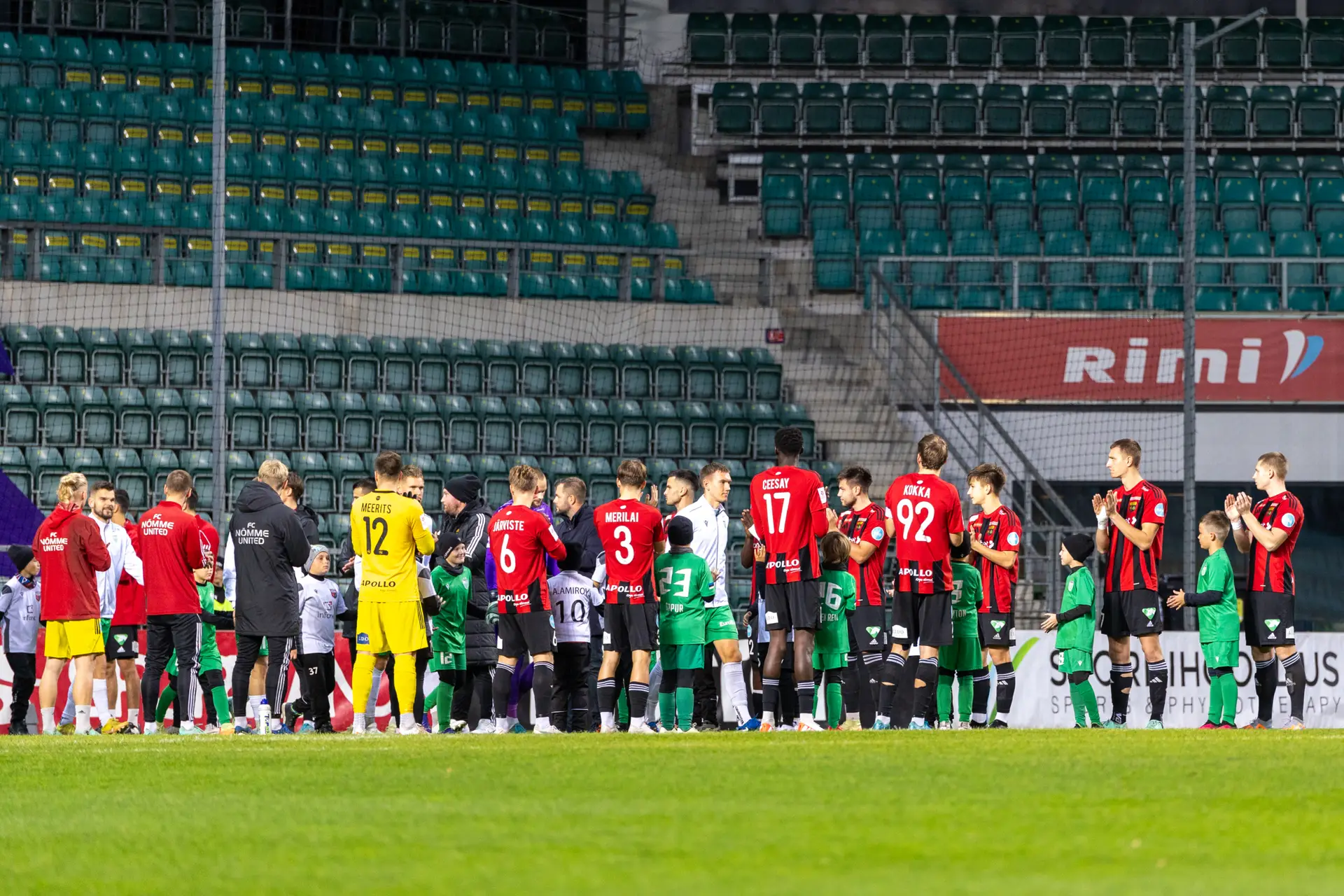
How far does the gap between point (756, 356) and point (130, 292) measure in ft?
25.5

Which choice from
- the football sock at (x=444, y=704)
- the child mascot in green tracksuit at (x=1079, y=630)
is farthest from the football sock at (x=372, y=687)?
the child mascot in green tracksuit at (x=1079, y=630)

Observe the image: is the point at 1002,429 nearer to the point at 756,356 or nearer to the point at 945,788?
the point at 756,356

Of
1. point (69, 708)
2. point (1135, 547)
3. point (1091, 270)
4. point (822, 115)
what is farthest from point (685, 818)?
point (822, 115)

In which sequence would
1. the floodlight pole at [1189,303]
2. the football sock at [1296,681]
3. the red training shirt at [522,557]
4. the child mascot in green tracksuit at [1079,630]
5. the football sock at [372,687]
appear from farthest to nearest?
1. the floodlight pole at [1189,303]
2. the child mascot in green tracksuit at [1079,630]
3. the football sock at [1296,681]
4. the football sock at [372,687]
5. the red training shirt at [522,557]

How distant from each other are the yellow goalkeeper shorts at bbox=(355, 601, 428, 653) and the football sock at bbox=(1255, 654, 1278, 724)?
248 inches

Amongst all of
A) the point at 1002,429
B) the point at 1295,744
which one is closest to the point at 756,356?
the point at 1002,429

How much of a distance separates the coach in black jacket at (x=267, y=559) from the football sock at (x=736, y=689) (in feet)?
9.82

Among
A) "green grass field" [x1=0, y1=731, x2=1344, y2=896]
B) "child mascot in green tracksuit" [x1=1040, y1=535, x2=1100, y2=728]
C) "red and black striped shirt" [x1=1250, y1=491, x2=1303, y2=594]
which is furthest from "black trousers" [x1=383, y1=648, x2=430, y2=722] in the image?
"red and black striped shirt" [x1=1250, y1=491, x2=1303, y2=594]

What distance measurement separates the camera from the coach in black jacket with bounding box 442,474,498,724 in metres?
13.4

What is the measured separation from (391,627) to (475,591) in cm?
132

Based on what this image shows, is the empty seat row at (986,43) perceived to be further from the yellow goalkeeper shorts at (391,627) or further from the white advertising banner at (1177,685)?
the yellow goalkeeper shorts at (391,627)

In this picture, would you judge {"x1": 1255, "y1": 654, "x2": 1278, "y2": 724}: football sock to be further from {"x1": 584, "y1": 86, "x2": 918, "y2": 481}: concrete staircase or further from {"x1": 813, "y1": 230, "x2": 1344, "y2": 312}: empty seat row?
{"x1": 813, "y1": 230, "x2": 1344, "y2": 312}: empty seat row

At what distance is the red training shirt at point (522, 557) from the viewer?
41.1 feet

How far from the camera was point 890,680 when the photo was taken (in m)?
13.0
